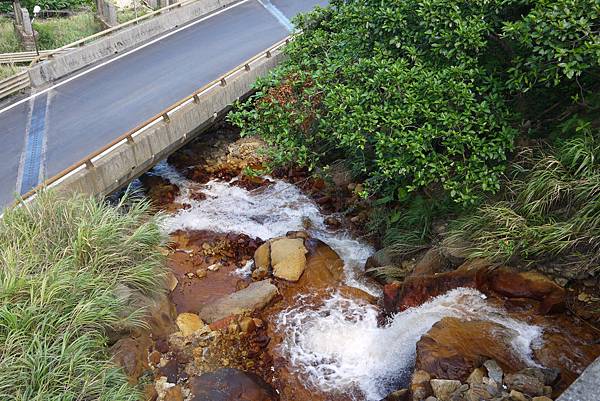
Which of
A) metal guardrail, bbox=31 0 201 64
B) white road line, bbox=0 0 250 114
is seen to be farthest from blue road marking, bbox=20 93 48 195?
metal guardrail, bbox=31 0 201 64

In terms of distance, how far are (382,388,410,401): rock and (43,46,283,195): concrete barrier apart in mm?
6904

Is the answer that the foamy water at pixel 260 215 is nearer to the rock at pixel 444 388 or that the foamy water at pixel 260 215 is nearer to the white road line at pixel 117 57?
the rock at pixel 444 388

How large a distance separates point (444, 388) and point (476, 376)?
0.46 meters

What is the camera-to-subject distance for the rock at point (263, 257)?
35.0 feet

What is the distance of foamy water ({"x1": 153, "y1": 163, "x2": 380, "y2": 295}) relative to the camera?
11281 millimetres

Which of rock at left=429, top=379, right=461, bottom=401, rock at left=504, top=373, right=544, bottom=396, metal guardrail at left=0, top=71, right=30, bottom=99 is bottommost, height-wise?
rock at left=429, top=379, right=461, bottom=401

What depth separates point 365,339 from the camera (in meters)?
8.56

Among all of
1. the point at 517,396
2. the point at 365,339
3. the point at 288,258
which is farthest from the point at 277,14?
the point at 517,396

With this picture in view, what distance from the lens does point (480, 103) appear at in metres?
7.80

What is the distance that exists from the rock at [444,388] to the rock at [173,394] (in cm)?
372

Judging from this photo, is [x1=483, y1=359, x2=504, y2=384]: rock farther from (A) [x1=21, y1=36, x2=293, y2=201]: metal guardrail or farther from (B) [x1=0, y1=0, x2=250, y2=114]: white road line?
(B) [x1=0, y1=0, x2=250, y2=114]: white road line

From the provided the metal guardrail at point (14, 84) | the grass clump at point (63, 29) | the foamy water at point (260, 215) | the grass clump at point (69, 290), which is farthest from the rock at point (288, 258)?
the grass clump at point (63, 29)

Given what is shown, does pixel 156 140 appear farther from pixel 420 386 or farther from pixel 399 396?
pixel 420 386

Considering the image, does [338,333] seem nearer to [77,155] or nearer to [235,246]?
[235,246]
